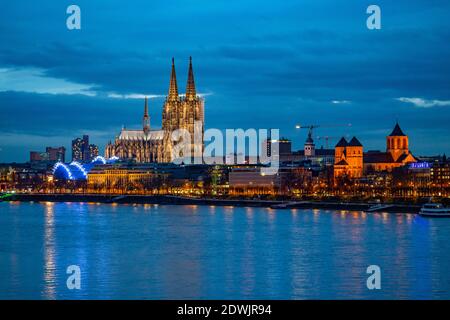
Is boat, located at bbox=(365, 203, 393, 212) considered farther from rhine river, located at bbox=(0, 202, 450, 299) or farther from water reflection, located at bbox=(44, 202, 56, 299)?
water reflection, located at bbox=(44, 202, 56, 299)

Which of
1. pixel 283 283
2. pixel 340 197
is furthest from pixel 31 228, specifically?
pixel 340 197

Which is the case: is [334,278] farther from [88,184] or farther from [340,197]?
[88,184]

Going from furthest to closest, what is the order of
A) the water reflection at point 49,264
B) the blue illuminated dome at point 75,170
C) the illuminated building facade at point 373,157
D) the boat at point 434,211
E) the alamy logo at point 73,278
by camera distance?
the blue illuminated dome at point 75,170, the illuminated building facade at point 373,157, the boat at point 434,211, the alamy logo at point 73,278, the water reflection at point 49,264

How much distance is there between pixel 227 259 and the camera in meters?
21.5

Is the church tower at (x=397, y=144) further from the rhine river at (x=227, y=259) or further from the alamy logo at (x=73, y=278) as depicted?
the alamy logo at (x=73, y=278)

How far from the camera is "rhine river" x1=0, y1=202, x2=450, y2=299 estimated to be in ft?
55.6

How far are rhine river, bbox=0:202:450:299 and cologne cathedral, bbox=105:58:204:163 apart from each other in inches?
1547

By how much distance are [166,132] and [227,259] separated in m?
54.6

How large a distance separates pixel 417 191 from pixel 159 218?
2017 centimetres

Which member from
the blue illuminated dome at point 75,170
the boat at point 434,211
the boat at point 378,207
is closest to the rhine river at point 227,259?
the boat at point 434,211

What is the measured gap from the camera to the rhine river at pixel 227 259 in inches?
667

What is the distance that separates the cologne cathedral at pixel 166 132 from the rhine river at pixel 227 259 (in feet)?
129

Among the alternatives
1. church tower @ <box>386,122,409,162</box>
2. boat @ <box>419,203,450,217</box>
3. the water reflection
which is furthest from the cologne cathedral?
the water reflection
